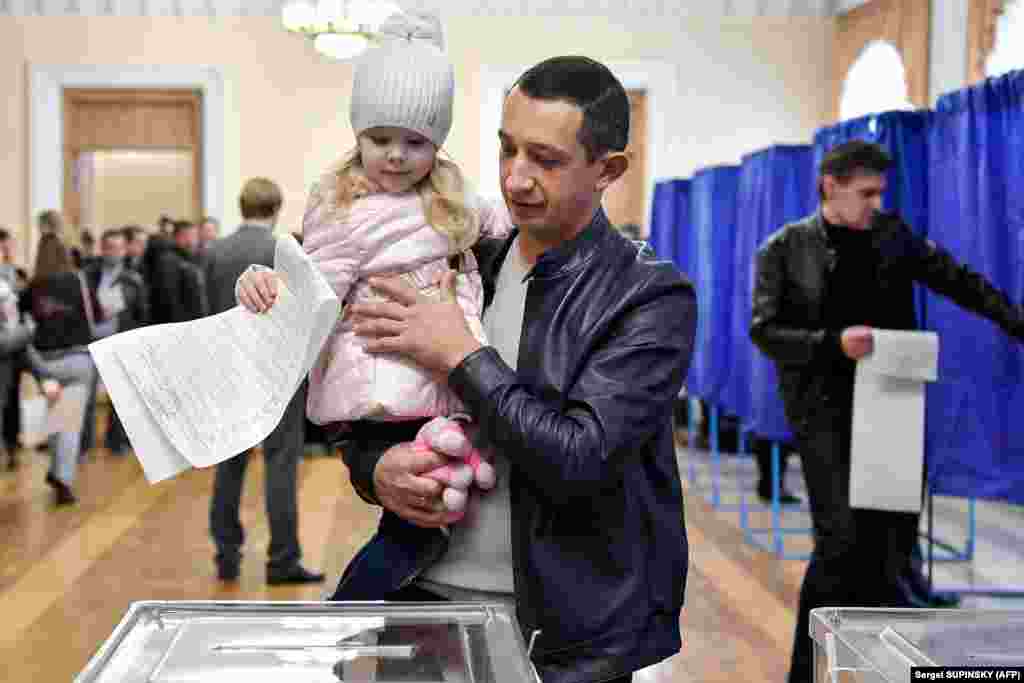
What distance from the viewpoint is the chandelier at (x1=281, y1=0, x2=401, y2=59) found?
9641mm

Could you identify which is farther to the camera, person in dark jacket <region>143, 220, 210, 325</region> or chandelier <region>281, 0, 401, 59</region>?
person in dark jacket <region>143, 220, 210, 325</region>

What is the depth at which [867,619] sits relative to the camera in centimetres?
144

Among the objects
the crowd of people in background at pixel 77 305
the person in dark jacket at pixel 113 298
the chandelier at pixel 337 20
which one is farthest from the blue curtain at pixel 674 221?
the person in dark jacket at pixel 113 298

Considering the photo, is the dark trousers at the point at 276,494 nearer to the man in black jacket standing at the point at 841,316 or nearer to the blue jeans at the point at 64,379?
the blue jeans at the point at 64,379

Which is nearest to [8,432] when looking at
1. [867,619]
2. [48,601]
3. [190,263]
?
[190,263]

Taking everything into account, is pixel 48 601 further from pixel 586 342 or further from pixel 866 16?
pixel 866 16

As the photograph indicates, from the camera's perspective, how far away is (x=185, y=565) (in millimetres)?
6340

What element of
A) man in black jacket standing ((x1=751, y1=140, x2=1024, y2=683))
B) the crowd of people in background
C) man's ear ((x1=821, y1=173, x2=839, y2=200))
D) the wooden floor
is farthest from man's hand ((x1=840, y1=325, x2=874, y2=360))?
the crowd of people in background

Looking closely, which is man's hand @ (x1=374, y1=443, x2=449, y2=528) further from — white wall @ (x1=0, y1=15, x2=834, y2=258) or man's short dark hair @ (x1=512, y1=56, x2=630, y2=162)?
white wall @ (x1=0, y1=15, x2=834, y2=258)

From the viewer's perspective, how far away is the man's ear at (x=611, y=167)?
A: 1801 mm

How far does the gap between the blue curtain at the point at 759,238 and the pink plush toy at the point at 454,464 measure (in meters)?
4.08

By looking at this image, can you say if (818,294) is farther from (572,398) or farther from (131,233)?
(131,233)

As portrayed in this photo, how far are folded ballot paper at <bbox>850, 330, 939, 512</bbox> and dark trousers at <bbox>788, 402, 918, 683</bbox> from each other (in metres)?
0.06

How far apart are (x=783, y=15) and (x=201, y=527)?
29.2ft
